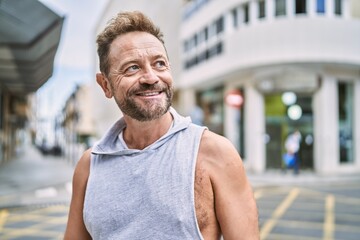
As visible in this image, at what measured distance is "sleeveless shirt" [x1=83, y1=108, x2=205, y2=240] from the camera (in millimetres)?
1232

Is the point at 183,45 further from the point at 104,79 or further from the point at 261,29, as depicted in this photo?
the point at 104,79

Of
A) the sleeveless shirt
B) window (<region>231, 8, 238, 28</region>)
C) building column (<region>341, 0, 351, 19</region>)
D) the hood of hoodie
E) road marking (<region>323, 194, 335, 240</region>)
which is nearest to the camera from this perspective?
the sleeveless shirt

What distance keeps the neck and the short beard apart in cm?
3

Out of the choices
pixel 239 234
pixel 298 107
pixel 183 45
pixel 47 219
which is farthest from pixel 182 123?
pixel 183 45

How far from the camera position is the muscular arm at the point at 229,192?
127cm

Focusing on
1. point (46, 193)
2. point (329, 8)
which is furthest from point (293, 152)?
point (46, 193)

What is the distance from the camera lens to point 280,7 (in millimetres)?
14742

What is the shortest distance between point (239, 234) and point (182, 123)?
410mm

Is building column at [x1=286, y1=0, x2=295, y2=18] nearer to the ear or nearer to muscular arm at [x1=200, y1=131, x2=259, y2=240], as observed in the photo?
→ the ear

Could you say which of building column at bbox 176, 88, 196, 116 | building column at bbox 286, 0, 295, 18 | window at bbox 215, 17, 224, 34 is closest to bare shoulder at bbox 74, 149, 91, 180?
building column at bbox 286, 0, 295, 18

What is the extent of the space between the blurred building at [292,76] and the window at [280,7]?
4cm

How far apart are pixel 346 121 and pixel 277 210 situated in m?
9.36

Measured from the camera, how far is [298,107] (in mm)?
15125

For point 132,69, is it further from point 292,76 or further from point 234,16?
point 234,16
